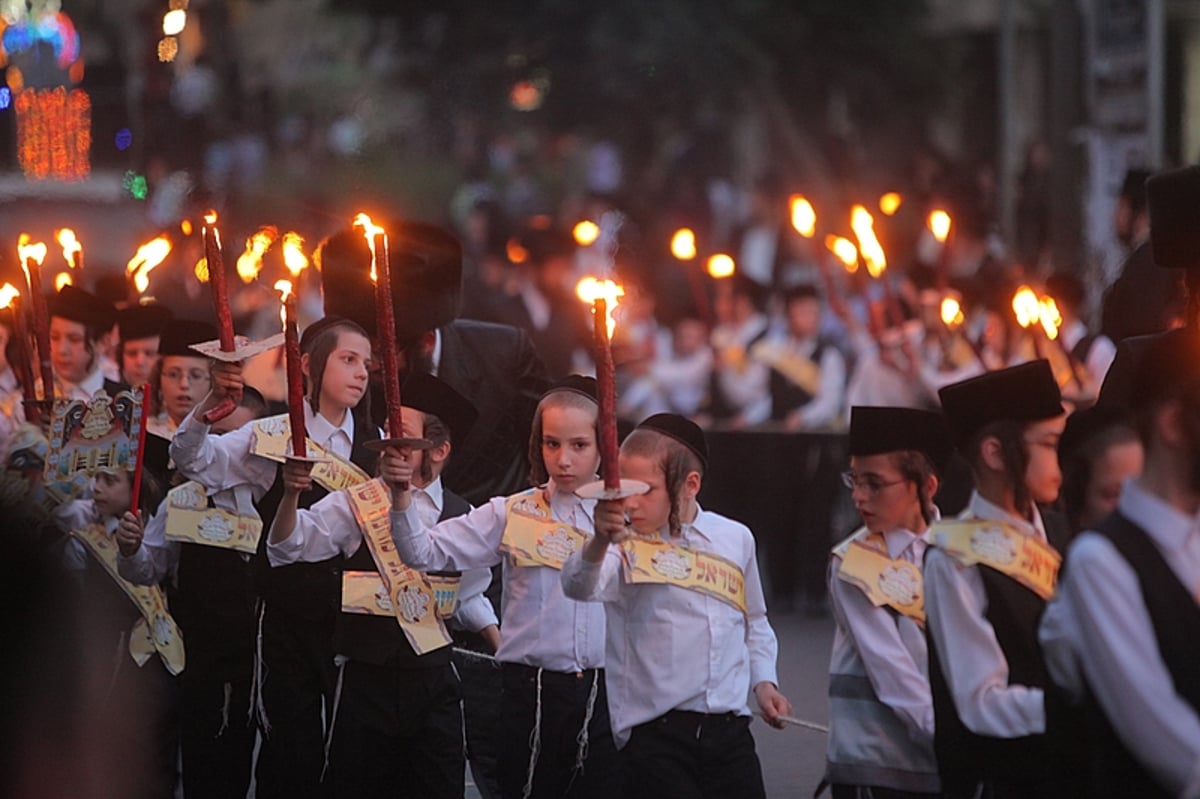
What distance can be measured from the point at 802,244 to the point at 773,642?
531 inches

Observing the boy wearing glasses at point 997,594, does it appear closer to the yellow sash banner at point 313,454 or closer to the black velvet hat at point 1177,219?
the black velvet hat at point 1177,219

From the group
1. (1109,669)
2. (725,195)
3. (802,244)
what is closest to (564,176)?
(725,195)

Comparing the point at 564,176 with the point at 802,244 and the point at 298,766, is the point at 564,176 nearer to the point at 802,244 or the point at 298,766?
the point at 802,244

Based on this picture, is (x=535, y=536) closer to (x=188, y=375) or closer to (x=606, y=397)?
(x=188, y=375)

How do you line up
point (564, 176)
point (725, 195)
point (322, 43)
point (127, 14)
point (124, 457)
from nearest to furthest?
point (124, 457), point (725, 195), point (564, 176), point (322, 43), point (127, 14)

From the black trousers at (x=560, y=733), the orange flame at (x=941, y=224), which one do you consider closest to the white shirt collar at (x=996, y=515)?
the black trousers at (x=560, y=733)

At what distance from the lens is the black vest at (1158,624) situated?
427 centimetres

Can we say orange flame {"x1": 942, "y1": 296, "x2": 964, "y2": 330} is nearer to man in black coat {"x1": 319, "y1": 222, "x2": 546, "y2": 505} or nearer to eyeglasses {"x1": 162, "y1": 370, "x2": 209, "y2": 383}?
man in black coat {"x1": 319, "y1": 222, "x2": 546, "y2": 505}

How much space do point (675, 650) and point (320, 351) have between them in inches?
65.6

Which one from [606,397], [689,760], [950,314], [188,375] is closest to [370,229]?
[606,397]

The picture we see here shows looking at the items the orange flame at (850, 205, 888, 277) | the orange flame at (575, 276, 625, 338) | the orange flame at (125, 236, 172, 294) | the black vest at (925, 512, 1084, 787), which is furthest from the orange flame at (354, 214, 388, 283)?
the orange flame at (850, 205, 888, 277)

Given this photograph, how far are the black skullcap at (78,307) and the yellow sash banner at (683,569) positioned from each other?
11.9ft

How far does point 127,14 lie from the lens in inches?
1407

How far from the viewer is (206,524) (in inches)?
299
